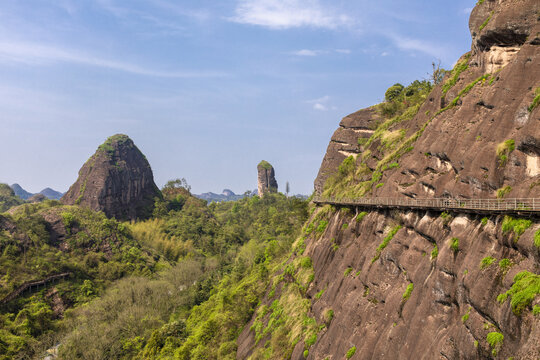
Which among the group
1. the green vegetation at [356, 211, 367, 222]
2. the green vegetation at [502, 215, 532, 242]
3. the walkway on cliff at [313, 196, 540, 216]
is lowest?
the green vegetation at [356, 211, 367, 222]

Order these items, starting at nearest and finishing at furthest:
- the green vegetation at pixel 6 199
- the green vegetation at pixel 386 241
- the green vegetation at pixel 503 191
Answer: the green vegetation at pixel 503 191
the green vegetation at pixel 386 241
the green vegetation at pixel 6 199

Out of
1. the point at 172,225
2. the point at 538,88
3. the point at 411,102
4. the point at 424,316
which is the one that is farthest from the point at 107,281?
the point at 538,88

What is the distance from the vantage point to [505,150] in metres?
23.5

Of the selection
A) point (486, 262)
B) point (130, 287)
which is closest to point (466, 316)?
point (486, 262)

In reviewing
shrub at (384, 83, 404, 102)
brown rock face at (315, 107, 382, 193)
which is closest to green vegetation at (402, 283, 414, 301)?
brown rock face at (315, 107, 382, 193)

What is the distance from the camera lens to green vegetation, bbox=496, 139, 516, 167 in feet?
76.1

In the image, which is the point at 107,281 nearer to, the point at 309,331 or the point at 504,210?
the point at 309,331

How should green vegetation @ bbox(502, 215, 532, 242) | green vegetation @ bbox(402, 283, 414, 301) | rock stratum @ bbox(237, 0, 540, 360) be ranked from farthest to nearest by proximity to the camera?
green vegetation @ bbox(402, 283, 414, 301)
green vegetation @ bbox(502, 215, 532, 242)
rock stratum @ bbox(237, 0, 540, 360)

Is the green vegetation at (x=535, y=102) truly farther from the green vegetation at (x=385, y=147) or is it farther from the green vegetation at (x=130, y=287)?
the green vegetation at (x=130, y=287)

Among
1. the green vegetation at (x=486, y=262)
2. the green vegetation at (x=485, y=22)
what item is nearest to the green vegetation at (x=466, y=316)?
the green vegetation at (x=486, y=262)

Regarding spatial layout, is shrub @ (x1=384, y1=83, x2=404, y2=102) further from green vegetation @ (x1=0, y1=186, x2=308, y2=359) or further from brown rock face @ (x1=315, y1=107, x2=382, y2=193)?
green vegetation @ (x1=0, y1=186, x2=308, y2=359)

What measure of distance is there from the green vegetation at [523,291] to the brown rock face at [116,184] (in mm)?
151356

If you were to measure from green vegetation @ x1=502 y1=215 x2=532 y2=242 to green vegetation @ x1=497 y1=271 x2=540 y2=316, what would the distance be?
221 cm

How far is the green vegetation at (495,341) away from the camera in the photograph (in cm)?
1644
